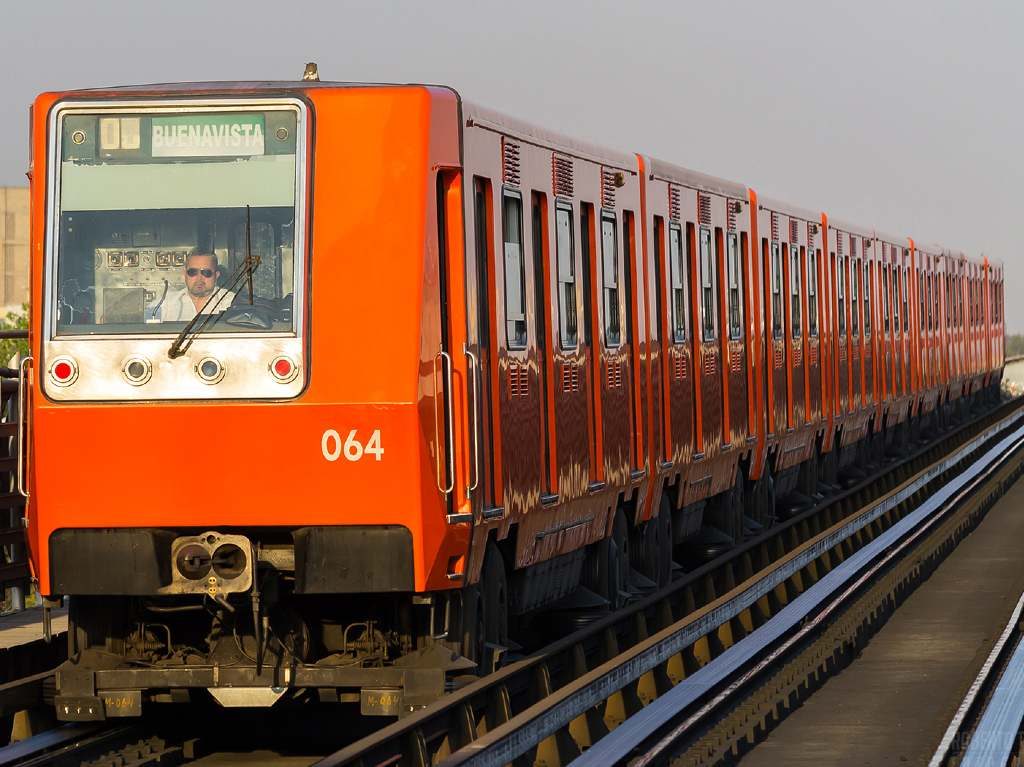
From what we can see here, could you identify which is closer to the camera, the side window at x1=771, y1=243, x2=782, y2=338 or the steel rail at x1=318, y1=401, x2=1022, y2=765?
the steel rail at x1=318, y1=401, x2=1022, y2=765

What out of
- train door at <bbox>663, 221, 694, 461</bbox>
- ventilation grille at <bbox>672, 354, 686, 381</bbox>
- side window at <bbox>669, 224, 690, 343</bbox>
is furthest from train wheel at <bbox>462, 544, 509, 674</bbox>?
side window at <bbox>669, 224, 690, 343</bbox>

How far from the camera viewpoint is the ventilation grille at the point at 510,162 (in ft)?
38.8

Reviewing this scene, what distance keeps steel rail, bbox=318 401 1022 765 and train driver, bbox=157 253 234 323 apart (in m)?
2.21

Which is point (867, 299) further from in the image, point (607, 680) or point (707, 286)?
point (607, 680)

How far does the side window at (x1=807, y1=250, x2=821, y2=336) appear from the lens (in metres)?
25.4

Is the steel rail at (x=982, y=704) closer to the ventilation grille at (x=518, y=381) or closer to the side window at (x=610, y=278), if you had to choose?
the ventilation grille at (x=518, y=381)

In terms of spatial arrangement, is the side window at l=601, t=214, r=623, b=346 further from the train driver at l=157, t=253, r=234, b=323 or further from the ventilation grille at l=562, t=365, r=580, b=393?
the train driver at l=157, t=253, r=234, b=323

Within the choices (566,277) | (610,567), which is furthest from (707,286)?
(566,277)

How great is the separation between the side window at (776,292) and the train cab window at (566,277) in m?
9.15

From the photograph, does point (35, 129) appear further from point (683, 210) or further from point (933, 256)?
point (933, 256)

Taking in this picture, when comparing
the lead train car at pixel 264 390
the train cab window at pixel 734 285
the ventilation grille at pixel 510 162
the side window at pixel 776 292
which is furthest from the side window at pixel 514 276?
the side window at pixel 776 292

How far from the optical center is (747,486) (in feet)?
72.5

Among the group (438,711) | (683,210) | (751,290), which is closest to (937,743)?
(438,711)

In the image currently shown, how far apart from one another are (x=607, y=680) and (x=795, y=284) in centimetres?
1352
